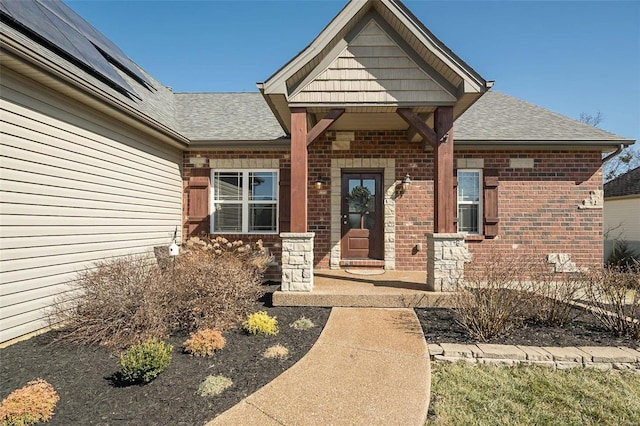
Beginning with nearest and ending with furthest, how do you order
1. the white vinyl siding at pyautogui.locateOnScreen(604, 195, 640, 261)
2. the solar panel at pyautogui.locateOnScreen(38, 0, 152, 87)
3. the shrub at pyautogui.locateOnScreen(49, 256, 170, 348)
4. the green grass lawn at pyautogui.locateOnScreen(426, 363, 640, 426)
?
the green grass lawn at pyautogui.locateOnScreen(426, 363, 640, 426) → the shrub at pyautogui.locateOnScreen(49, 256, 170, 348) → the solar panel at pyautogui.locateOnScreen(38, 0, 152, 87) → the white vinyl siding at pyautogui.locateOnScreen(604, 195, 640, 261)

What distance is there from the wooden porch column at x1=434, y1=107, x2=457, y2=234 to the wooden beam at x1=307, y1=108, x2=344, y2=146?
5.73 ft

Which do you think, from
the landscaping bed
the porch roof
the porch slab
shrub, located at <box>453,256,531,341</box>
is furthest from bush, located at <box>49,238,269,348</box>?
the porch roof

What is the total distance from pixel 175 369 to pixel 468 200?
7088mm

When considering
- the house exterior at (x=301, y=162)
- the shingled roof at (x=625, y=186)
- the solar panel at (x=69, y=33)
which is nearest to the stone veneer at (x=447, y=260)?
the house exterior at (x=301, y=162)

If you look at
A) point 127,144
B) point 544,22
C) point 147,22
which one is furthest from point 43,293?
point 544,22

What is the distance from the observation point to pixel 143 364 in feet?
9.29

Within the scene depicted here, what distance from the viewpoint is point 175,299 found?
4207 mm

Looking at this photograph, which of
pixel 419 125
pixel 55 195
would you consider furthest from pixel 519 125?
pixel 55 195

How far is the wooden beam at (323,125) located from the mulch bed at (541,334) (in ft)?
11.1

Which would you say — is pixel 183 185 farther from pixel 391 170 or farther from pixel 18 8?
pixel 391 170

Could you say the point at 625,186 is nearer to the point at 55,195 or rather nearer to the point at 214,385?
the point at 214,385

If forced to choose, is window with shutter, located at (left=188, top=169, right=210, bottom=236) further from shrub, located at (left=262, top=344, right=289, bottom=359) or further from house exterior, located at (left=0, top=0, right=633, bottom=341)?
shrub, located at (left=262, top=344, right=289, bottom=359)

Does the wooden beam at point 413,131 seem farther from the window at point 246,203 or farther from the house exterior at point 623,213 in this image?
the house exterior at point 623,213

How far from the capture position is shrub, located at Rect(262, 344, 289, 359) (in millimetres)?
3423
